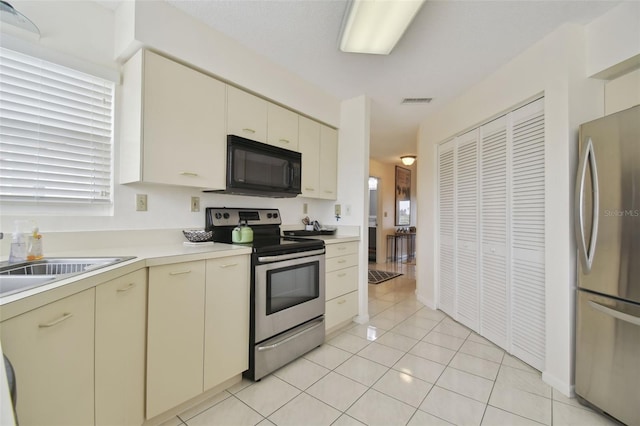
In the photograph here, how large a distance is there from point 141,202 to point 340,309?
192cm

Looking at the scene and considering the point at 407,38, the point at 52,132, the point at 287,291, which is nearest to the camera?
the point at 52,132

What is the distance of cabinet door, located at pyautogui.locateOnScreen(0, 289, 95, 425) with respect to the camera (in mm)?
753

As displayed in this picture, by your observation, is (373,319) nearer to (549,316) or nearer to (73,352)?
(549,316)

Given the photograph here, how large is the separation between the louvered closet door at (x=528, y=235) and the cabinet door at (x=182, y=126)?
7.75 ft

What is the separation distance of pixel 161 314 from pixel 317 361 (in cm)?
127

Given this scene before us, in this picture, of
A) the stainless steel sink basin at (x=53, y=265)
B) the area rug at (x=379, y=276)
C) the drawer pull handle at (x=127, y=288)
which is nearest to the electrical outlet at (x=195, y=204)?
the stainless steel sink basin at (x=53, y=265)

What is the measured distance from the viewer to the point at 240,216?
7.89 ft

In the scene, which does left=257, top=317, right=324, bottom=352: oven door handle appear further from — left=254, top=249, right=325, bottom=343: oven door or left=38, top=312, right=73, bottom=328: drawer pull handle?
left=38, top=312, right=73, bottom=328: drawer pull handle

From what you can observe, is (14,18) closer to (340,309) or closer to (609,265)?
(340,309)

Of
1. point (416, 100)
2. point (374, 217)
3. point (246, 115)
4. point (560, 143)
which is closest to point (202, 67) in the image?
point (246, 115)

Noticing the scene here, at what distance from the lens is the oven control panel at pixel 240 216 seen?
2219 millimetres

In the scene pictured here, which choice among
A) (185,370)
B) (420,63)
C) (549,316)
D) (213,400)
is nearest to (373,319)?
(549,316)

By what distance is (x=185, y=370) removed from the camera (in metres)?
1.51

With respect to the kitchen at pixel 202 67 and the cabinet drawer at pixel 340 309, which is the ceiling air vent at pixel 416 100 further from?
the cabinet drawer at pixel 340 309
